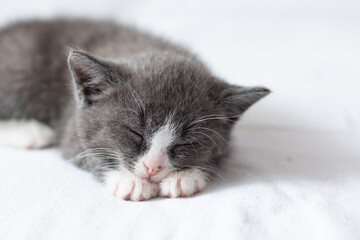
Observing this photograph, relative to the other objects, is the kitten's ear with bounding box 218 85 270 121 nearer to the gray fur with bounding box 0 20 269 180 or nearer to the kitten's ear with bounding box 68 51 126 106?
the gray fur with bounding box 0 20 269 180

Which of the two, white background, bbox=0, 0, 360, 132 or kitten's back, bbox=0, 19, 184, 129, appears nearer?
kitten's back, bbox=0, 19, 184, 129

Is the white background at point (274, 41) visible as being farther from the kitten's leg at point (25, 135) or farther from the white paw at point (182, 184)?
the white paw at point (182, 184)

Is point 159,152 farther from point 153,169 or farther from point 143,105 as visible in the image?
point 143,105

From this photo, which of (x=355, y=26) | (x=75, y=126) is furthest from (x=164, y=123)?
(x=355, y=26)

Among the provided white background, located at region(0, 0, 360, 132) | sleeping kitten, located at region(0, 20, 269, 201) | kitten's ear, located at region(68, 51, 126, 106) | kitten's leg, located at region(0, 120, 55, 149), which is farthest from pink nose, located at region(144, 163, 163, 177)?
white background, located at region(0, 0, 360, 132)

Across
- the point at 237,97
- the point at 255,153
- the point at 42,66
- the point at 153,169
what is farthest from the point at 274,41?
the point at 153,169

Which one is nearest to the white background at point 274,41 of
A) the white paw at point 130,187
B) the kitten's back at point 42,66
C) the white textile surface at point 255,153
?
the white textile surface at point 255,153

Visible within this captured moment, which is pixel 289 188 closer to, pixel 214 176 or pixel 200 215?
pixel 214 176
